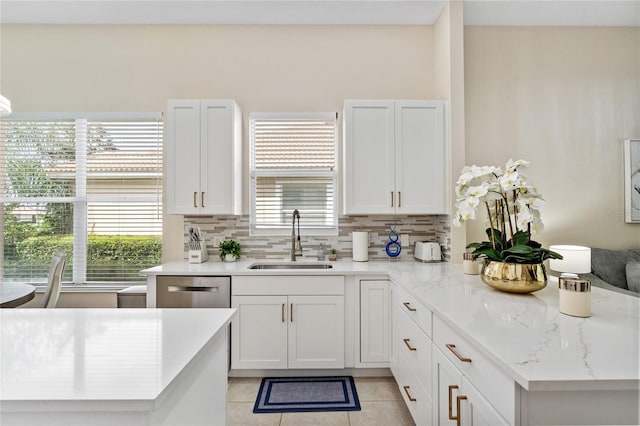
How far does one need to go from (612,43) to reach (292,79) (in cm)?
311

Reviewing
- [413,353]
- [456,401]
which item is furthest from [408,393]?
[456,401]

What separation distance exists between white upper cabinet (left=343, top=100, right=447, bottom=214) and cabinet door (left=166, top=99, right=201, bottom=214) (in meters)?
1.30

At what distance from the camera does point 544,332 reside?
120 cm

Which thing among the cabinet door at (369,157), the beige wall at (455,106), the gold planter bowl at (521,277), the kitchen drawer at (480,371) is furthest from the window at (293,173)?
the kitchen drawer at (480,371)

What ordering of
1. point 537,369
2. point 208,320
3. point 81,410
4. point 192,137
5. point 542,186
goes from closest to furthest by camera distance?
point 81,410
point 537,369
point 208,320
point 192,137
point 542,186

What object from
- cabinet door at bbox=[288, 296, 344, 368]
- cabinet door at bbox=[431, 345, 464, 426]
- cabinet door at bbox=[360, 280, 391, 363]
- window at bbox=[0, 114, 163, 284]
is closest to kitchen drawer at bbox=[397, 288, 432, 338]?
cabinet door at bbox=[431, 345, 464, 426]

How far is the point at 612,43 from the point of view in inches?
132

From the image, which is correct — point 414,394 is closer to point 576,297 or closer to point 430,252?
point 576,297

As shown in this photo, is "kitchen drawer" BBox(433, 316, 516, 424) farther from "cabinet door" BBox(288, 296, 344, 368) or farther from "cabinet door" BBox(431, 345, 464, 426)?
"cabinet door" BBox(288, 296, 344, 368)

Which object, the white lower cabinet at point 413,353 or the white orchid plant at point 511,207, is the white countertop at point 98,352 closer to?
the white lower cabinet at point 413,353

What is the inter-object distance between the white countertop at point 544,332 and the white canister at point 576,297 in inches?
1.2

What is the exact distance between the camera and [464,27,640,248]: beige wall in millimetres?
3271

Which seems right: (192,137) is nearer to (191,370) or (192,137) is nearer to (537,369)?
(191,370)

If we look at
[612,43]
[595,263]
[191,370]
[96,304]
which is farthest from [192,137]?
[612,43]
